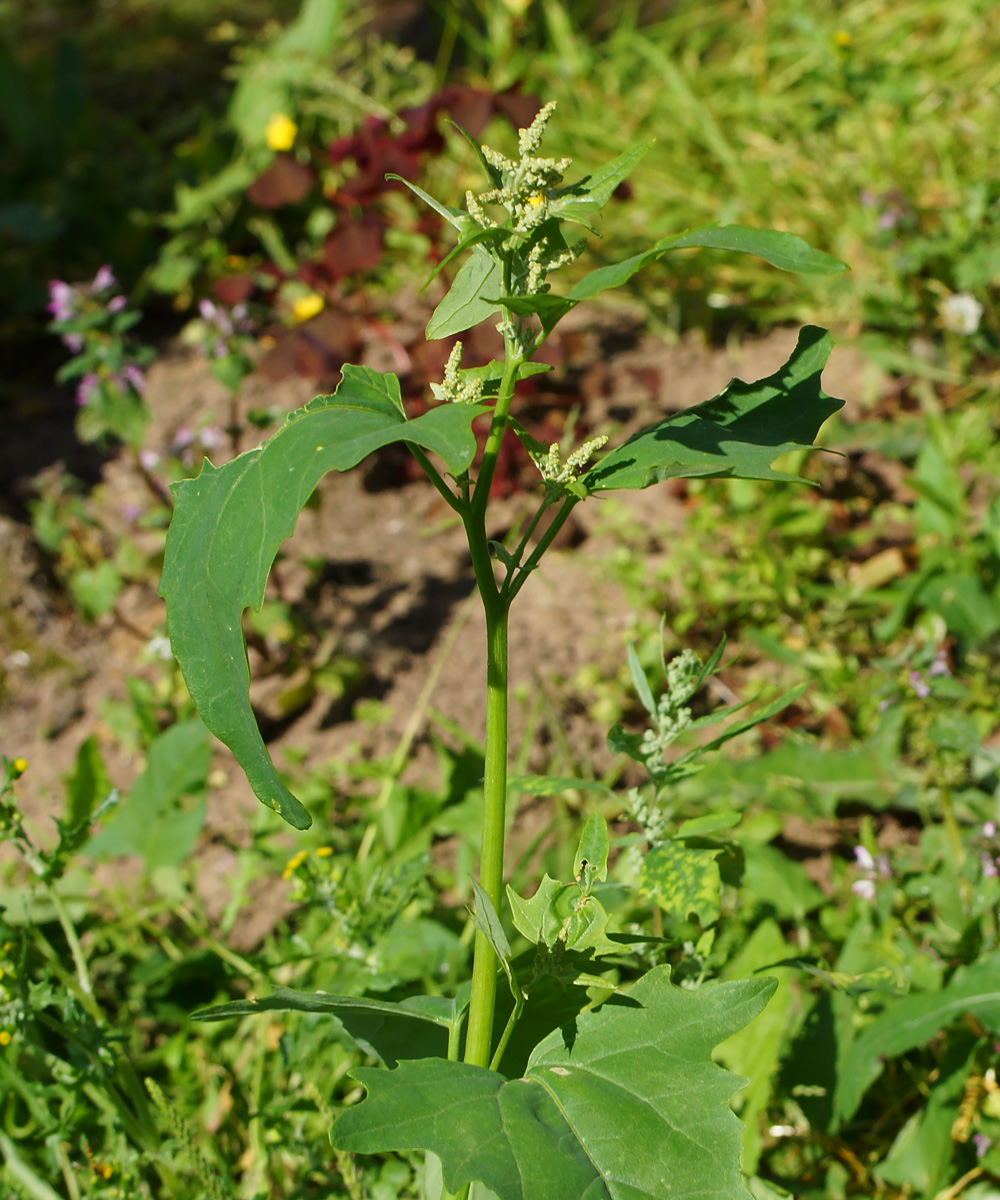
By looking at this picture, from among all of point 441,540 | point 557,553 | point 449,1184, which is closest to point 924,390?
point 557,553

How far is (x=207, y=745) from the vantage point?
1.87m

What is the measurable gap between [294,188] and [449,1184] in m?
3.14

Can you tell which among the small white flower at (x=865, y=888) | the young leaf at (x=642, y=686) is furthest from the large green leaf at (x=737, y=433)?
the small white flower at (x=865, y=888)

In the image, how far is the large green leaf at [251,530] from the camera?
30.8 inches

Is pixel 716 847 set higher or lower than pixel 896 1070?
higher

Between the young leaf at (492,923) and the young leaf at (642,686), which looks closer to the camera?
the young leaf at (492,923)

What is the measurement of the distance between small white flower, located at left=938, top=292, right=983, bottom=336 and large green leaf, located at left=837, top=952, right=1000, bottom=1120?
2.05 meters

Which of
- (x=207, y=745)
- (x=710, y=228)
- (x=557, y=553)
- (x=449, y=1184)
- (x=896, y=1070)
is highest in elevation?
(x=710, y=228)

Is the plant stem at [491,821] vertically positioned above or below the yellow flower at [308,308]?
below

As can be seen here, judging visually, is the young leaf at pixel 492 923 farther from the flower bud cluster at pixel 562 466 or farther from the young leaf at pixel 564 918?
the flower bud cluster at pixel 562 466

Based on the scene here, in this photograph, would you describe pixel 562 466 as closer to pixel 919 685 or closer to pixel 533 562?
pixel 533 562

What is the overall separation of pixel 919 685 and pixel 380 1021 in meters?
1.08

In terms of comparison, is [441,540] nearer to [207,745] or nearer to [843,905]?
[207,745]

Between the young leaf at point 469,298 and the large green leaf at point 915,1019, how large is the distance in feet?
3.66
